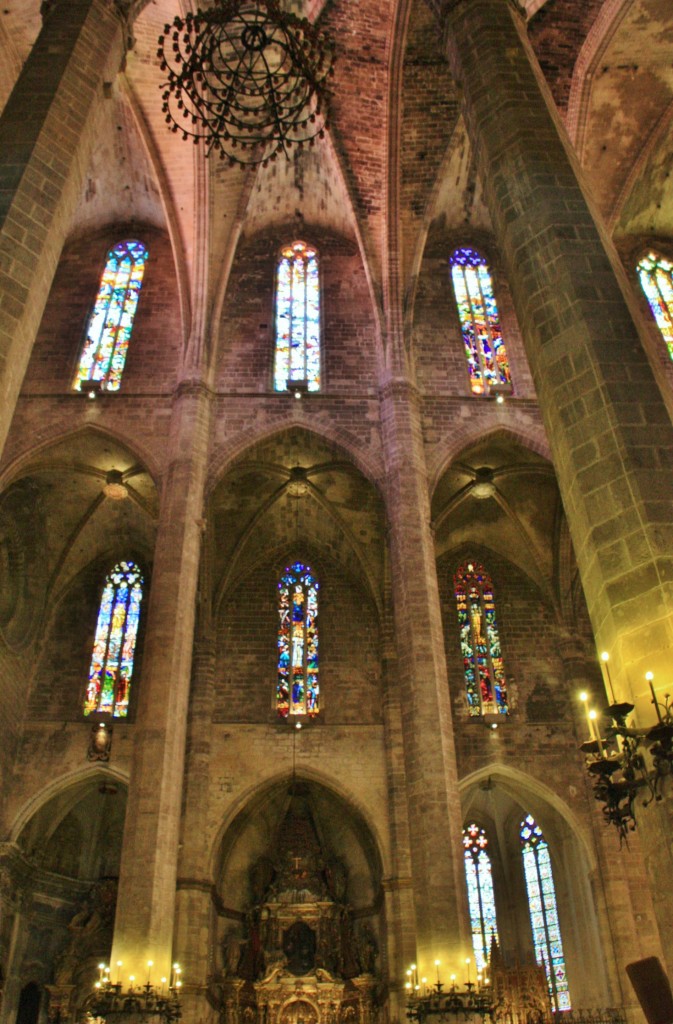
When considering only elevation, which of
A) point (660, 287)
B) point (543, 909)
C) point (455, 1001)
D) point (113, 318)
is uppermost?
point (660, 287)

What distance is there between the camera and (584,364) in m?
6.80

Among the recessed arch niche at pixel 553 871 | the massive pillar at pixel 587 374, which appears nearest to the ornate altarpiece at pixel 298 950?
the recessed arch niche at pixel 553 871

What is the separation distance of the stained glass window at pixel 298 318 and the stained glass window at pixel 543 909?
10.4 meters

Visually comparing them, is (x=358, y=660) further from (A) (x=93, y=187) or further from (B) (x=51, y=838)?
(A) (x=93, y=187)

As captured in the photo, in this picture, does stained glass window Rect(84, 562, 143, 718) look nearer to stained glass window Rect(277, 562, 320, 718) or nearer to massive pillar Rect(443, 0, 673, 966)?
stained glass window Rect(277, 562, 320, 718)

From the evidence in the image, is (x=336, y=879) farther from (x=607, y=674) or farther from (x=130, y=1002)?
(x=607, y=674)

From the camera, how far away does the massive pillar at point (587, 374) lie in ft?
19.0

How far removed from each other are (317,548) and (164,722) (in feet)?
27.0

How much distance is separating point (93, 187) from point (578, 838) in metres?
16.3

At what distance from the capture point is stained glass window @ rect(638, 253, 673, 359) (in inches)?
730

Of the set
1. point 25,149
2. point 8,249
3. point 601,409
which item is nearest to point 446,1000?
point 601,409

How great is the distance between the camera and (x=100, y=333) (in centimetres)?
1767

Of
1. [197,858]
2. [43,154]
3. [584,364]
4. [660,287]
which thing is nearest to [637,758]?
[584,364]

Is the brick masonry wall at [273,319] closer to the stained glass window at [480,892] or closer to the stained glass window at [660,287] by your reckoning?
the stained glass window at [660,287]
